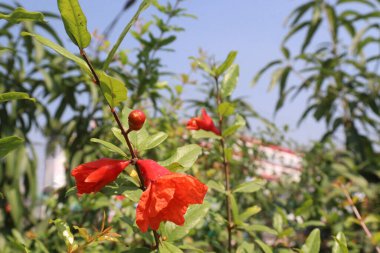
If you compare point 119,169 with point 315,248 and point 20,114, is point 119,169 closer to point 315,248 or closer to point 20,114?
point 315,248

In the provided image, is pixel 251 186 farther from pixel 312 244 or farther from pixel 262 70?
pixel 262 70

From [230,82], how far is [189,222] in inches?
15.5

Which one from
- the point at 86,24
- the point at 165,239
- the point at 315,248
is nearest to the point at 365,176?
the point at 315,248

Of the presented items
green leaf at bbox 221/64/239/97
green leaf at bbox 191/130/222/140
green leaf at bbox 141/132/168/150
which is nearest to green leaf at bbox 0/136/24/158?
green leaf at bbox 141/132/168/150

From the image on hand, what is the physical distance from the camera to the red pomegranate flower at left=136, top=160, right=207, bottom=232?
0.52 meters

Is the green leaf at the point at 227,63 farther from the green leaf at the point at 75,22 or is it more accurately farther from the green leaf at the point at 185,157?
the green leaf at the point at 75,22

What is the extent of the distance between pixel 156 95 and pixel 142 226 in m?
1.25

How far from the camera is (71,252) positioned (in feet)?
1.90

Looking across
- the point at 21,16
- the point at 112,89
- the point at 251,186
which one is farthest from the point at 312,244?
the point at 21,16

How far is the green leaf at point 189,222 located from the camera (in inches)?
26.8

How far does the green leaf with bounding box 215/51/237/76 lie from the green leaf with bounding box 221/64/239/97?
0.06 feet

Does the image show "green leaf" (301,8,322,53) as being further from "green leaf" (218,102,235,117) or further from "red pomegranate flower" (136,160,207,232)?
"red pomegranate flower" (136,160,207,232)

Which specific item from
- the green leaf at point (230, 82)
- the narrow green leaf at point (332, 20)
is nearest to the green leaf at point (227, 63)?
the green leaf at point (230, 82)

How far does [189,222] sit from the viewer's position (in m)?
0.70
